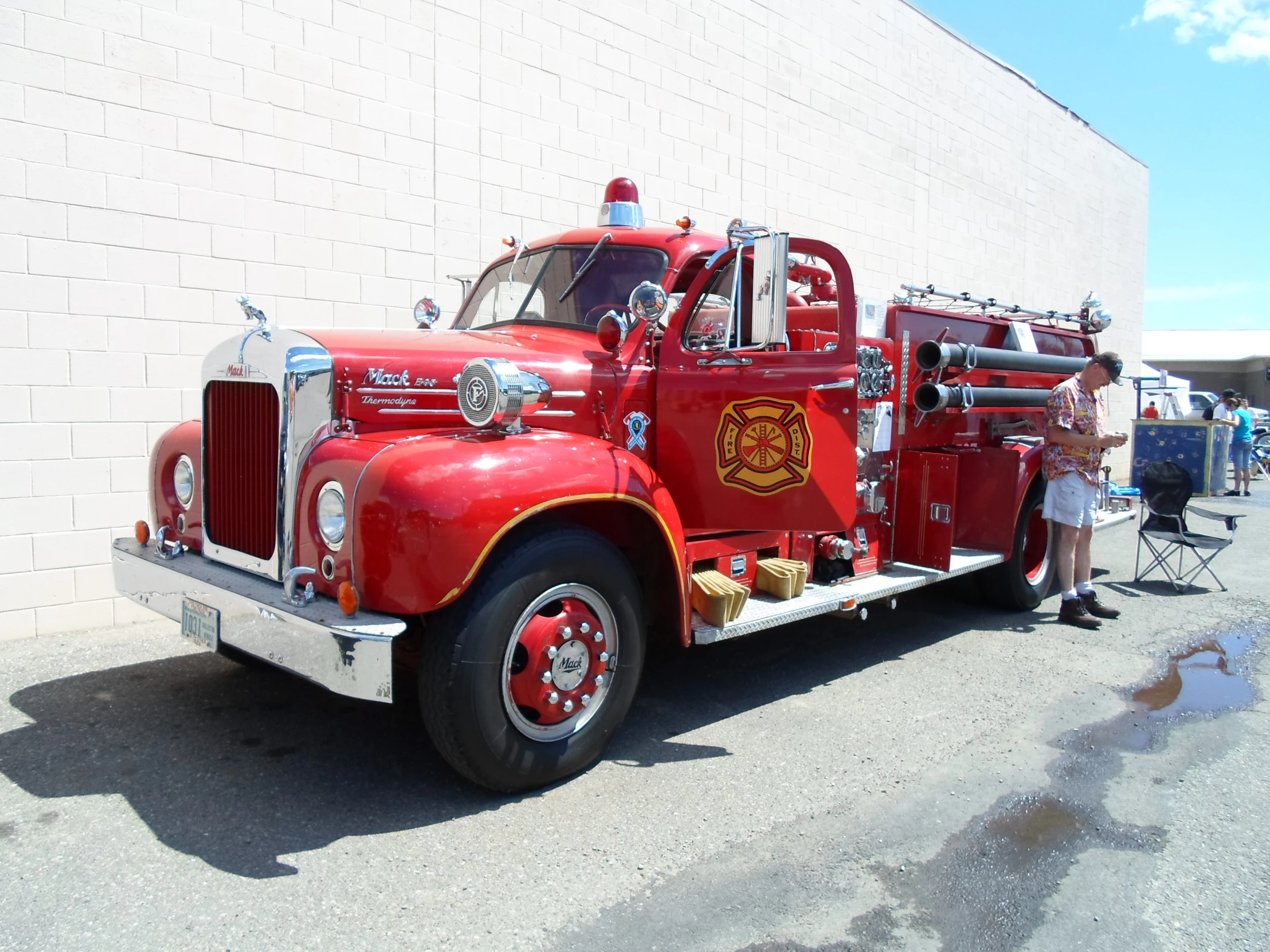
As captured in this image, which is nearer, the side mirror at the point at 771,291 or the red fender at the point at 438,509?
the red fender at the point at 438,509

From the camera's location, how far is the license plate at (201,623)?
3523mm

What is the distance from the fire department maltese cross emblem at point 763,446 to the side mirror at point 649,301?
60 centimetres

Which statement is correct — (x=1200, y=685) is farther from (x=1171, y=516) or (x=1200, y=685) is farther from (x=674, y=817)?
(x=674, y=817)

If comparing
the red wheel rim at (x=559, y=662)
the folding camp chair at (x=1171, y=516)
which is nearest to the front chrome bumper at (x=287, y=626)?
the red wheel rim at (x=559, y=662)

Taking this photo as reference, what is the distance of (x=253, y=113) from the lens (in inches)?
237

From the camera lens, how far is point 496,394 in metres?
3.42

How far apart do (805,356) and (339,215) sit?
381cm

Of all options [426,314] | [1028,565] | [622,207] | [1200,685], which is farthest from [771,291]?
[1028,565]

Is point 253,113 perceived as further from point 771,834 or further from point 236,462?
point 771,834

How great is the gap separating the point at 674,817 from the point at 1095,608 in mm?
4547

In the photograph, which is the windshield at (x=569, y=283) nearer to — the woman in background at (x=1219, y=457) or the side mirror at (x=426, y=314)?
the side mirror at (x=426, y=314)

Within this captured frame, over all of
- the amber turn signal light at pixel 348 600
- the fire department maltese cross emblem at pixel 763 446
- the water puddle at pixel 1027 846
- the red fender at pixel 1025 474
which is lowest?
the water puddle at pixel 1027 846

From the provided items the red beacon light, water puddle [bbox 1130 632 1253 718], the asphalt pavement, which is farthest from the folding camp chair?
the red beacon light

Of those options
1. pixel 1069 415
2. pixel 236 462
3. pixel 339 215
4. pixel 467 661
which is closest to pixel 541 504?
pixel 467 661
